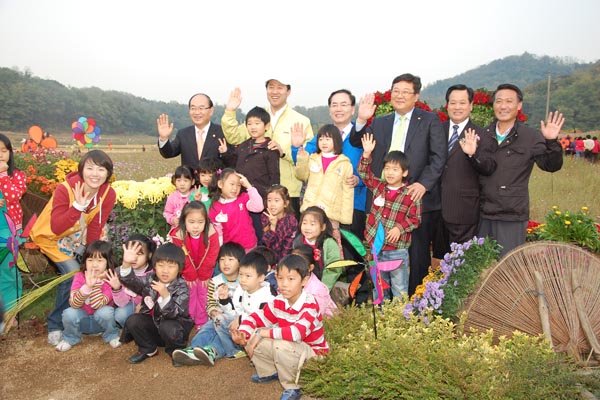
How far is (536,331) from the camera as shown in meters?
3.67

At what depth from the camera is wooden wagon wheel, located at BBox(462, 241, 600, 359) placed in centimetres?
362

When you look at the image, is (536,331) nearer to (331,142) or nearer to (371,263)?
(371,263)

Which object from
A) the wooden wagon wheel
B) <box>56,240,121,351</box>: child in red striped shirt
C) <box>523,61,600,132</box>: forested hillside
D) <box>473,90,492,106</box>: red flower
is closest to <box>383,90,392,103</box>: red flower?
<box>473,90,492,106</box>: red flower

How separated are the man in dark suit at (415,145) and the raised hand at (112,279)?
8.34 feet

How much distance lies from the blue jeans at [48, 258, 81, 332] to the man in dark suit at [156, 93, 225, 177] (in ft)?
5.31

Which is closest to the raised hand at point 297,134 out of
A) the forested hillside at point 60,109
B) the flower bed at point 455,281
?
the flower bed at point 455,281

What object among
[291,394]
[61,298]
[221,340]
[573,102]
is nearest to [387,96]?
[221,340]

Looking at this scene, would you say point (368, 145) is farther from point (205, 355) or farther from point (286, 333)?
point (205, 355)

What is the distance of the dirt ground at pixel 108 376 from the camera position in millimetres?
3654

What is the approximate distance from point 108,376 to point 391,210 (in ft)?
8.83

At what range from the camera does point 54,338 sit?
4.48 m

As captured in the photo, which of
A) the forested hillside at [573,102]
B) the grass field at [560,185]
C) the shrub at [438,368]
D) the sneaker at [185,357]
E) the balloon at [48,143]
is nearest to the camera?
the shrub at [438,368]

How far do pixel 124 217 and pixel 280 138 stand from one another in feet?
6.73

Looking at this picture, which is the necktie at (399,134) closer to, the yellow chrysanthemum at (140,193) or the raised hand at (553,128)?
the raised hand at (553,128)
